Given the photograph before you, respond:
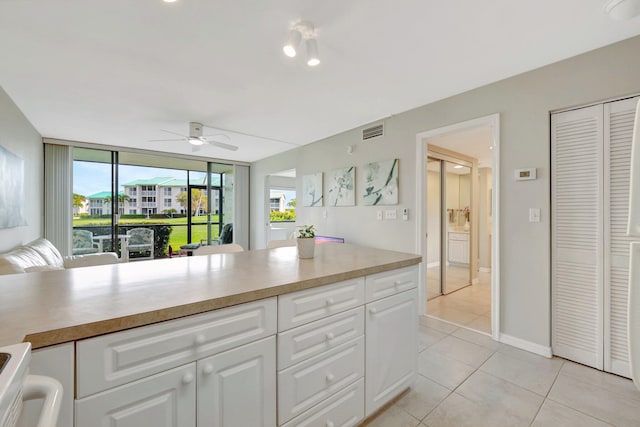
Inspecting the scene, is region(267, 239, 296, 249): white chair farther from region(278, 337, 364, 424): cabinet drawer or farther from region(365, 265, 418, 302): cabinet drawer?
region(278, 337, 364, 424): cabinet drawer

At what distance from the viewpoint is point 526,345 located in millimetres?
2301

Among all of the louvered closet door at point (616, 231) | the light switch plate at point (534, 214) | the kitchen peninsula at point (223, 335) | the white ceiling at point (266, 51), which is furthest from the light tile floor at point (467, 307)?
the white ceiling at point (266, 51)

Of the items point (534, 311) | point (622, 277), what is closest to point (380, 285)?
point (534, 311)

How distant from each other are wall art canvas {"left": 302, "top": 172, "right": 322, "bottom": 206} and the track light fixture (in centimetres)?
276

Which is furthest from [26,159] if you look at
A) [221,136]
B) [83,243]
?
[221,136]

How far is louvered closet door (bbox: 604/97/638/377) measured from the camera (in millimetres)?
1900

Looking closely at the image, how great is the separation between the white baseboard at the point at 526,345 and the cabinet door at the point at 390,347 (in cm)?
125

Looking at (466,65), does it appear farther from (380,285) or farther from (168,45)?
(168,45)

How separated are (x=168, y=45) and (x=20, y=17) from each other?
82cm

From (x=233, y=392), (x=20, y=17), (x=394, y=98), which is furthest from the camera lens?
(x=394, y=98)

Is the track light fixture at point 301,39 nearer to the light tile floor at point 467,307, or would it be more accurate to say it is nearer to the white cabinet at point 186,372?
the white cabinet at point 186,372

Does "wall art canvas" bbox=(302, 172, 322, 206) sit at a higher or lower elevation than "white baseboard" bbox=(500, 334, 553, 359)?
higher

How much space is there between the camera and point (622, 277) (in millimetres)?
1920

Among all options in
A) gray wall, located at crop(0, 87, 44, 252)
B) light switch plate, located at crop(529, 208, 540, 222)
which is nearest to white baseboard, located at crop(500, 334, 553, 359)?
light switch plate, located at crop(529, 208, 540, 222)
